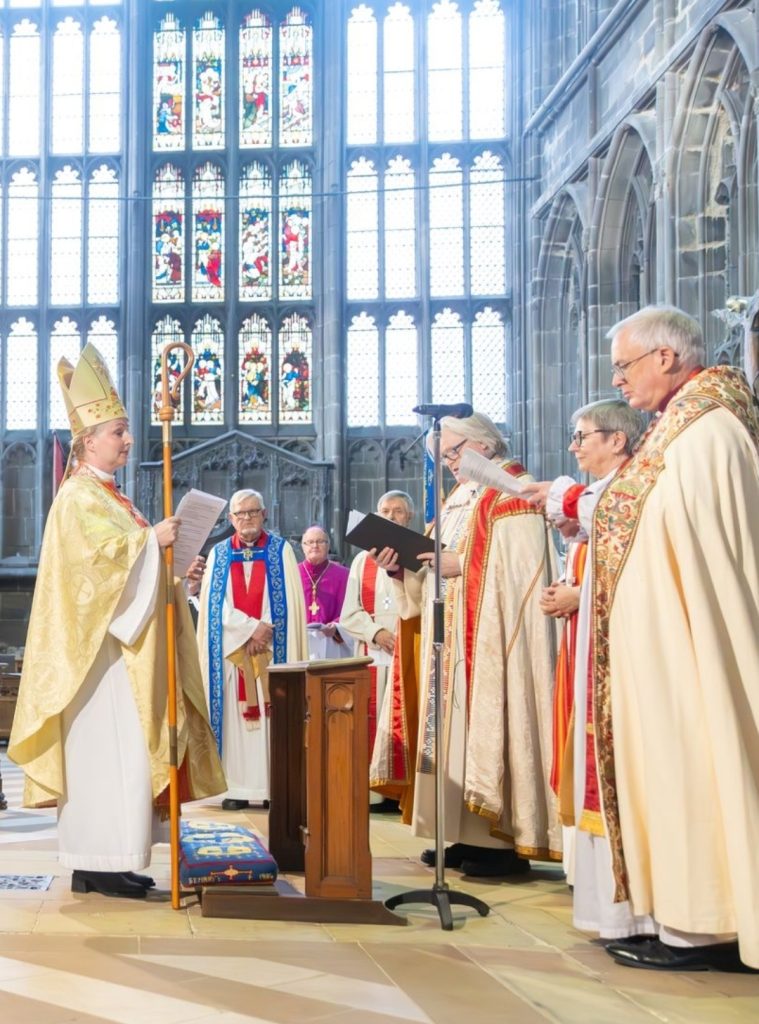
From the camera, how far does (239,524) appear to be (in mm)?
8133

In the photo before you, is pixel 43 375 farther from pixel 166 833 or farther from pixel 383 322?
pixel 166 833

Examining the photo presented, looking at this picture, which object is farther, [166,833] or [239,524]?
[239,524]

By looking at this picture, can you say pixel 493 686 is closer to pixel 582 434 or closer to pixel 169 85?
pixel 582 434

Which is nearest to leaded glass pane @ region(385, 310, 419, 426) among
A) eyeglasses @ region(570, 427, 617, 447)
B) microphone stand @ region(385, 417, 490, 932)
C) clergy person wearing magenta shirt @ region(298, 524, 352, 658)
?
clergy person wearing magenta shirt @ region(298, 524, 352, 658)

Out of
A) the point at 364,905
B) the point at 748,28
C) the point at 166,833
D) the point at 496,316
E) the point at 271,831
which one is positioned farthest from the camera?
the point at 496,316

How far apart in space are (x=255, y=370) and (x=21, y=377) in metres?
3.41

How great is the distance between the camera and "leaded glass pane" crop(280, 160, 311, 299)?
18422 millimetres

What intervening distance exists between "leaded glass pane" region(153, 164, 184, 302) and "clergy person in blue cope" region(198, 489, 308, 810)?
10975 mm

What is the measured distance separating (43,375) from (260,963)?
51.6 ft

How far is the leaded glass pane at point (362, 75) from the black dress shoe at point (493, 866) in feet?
47.5

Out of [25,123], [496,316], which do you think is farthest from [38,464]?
[496,316]

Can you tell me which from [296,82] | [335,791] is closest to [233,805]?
[335,791]

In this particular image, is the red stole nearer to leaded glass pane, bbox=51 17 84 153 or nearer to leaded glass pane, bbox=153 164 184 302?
leaded glass pane, bbox=153 164 184 302

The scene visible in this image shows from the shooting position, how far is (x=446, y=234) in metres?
18.4
